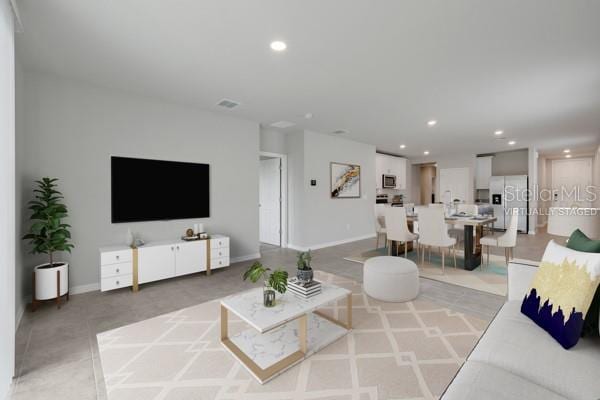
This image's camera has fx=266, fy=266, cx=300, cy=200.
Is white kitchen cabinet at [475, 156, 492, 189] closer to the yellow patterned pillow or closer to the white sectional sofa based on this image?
the yellow patterned pillow

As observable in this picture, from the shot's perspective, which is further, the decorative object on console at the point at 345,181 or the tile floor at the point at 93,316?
the decorative object on console at the point at 345,181

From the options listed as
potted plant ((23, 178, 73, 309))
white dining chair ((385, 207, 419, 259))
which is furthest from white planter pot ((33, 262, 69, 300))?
white dining chair ((385, 207, 419, 259))

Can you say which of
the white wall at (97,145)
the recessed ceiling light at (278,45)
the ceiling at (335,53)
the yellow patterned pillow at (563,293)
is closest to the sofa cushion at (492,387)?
the yellow patterned pillow at (563,293)

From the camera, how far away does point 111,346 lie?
2102 millimetres

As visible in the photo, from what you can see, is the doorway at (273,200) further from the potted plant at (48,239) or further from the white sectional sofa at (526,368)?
the white sectional sofa at (526,368)

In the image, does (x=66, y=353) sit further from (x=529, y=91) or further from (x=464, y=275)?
(x=529, y=91)

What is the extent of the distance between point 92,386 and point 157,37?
8.69 ft

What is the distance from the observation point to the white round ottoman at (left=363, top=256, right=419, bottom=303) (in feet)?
9.41

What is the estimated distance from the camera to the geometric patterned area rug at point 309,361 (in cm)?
161

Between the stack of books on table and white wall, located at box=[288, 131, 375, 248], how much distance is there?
332cm

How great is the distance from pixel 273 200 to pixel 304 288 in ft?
13.5

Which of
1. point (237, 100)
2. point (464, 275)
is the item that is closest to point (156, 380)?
point (237, 100)

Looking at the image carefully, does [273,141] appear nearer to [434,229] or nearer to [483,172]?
[434,229]

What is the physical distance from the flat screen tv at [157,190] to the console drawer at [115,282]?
77 centimetres
